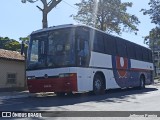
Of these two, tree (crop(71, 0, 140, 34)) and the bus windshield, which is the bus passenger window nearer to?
the bus windshield

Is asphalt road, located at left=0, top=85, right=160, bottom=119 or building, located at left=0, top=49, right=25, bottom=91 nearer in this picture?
asphalt road, located at left=0, top=85, right=160, bottom=119

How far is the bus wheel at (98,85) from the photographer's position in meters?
18.0

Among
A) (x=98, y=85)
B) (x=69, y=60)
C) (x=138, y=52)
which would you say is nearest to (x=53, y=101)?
(x=69, y=60)

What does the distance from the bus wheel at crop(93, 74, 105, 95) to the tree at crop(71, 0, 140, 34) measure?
941 inches

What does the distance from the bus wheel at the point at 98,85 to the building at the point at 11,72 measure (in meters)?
10.4

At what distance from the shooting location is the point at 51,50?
54.3ft

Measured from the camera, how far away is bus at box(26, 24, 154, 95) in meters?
16.0

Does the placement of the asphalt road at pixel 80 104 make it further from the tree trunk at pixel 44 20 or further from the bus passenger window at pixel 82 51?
the tree trunk at pixel 44 20

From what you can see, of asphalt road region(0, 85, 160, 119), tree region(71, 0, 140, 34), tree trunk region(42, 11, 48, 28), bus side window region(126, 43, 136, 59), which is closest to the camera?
asphalt road region(0, 85, 160, 119)

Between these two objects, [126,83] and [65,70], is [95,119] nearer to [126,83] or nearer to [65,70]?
[65,70]

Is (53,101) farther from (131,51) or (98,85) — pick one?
(131,51)

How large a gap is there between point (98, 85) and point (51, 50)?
346cm

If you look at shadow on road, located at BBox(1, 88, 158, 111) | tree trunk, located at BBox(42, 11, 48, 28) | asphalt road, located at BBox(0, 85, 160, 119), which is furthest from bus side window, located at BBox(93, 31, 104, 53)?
tree trunk, located at BBox(42, 11, 48, 28)

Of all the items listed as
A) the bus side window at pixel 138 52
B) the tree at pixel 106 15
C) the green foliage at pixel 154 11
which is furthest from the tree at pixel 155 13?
the bus side window at pixel 138 52
